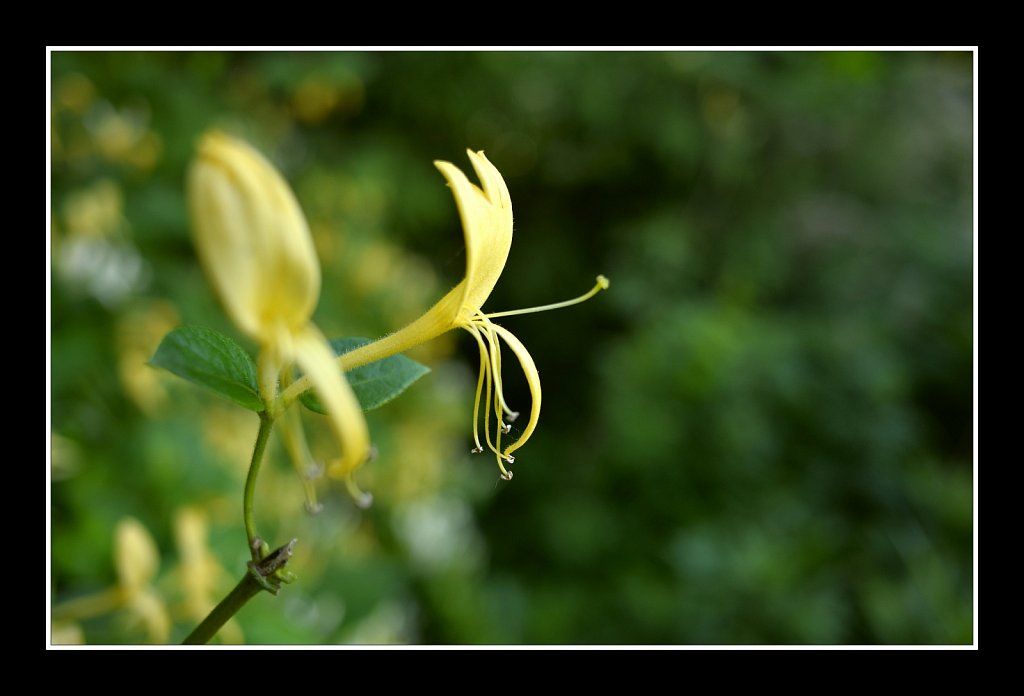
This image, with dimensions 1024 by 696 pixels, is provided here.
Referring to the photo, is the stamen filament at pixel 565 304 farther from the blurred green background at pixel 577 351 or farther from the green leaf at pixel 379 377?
Answer: the blurred green background at pixel 577 351

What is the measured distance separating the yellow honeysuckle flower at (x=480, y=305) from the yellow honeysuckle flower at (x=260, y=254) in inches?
2.0

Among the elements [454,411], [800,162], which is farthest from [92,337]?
[800,162]

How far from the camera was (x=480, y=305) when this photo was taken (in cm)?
29

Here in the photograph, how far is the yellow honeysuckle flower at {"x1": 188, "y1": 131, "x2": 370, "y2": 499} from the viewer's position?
0.20 meters

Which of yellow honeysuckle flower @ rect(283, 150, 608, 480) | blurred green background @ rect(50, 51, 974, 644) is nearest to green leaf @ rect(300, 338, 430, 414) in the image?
yellow honeysuckle flower @ rect(283, 150, 608, 480)

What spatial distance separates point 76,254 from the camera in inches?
41.4

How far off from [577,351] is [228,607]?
2.36 meters

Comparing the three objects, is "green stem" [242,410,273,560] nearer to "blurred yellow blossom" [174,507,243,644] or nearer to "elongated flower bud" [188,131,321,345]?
"elongated flower bud" [188,131,321,345]

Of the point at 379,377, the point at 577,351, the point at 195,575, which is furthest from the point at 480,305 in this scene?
the point at 577,351

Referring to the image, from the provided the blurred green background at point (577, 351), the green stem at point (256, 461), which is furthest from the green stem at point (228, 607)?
the blurred green background at point (577, 351)

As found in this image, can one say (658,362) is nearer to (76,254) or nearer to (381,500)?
(381,500)

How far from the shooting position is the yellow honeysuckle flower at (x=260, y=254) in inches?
7.8

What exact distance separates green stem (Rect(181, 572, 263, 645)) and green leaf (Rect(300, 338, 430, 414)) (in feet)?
0.20

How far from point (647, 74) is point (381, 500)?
131 centimetres
